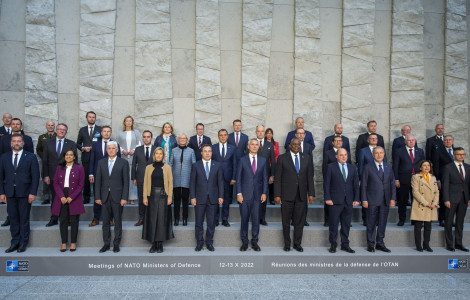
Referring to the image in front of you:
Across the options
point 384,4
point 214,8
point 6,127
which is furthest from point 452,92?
point 6,127

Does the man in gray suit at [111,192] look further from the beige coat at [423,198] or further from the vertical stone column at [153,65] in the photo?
the beige coat at [423,198]

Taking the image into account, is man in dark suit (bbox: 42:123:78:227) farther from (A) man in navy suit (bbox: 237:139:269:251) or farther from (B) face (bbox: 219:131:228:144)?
(A) man in navy suit (bbox: 237:139:269:251)

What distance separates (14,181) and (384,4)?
27.6ft

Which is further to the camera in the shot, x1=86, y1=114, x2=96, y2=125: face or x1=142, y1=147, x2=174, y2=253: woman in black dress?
x1=86, y1=114, x2=96, y2=125: face

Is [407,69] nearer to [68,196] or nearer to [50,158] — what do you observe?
[68,196]

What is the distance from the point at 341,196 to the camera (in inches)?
199

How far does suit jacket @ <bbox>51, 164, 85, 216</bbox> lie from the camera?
4855 millimetres

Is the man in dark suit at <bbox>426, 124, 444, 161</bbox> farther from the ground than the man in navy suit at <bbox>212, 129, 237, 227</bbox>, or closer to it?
farther from the ground

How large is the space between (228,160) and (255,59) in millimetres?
2913

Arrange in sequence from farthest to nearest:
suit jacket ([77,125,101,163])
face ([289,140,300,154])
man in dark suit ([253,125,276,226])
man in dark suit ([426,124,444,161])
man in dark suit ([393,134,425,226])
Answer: man in dark suit ([426,124,444,161])
suit jacket ([77,125,101,163])
man in dark suit ([393,134,425,226])
man in dark suit ([253,125,276,226])
face ([289,140,300,154])

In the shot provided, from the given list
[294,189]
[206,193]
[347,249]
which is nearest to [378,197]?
[347,249]

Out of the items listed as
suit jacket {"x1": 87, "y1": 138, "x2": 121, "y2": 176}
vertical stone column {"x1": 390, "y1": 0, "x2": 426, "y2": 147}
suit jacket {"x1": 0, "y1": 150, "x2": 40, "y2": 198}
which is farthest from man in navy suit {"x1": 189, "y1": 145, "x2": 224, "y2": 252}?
vertical stone column {"x1": 390, "y1": 0, "x2": 426, "y2": 147}

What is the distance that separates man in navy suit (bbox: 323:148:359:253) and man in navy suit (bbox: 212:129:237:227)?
5.31ft

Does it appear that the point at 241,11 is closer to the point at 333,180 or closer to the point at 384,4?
the point at 384,4
